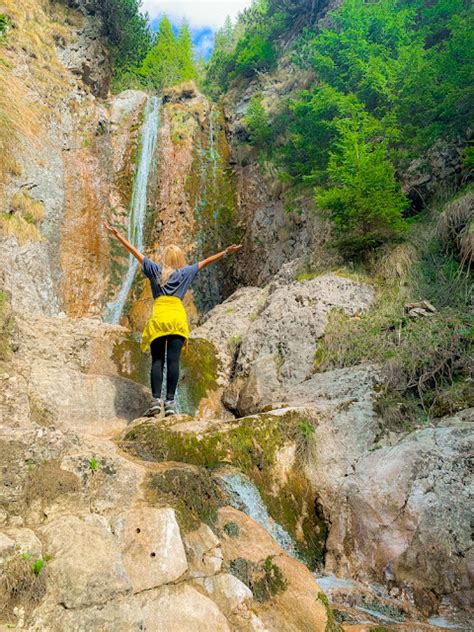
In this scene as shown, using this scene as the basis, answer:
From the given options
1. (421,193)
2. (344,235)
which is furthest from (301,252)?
(421,193)

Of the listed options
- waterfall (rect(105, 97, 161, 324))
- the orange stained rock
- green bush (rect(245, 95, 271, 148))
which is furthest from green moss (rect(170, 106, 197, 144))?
the orange stained rock

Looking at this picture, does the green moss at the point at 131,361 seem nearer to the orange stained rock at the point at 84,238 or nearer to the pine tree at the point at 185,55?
the orange stained rock at the point at 84,238

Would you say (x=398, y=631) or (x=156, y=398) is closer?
(x=398, y=631)

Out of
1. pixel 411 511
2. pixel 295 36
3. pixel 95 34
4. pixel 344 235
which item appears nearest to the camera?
pixel 411 511

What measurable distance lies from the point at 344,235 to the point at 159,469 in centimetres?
689

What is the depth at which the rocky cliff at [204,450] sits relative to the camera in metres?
2.21

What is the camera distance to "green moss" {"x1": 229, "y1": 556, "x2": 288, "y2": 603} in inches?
98.9

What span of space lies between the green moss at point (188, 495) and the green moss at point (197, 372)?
13.5 ft

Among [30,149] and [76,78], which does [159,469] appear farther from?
[76,78]

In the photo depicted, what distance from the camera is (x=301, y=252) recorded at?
1113 cm

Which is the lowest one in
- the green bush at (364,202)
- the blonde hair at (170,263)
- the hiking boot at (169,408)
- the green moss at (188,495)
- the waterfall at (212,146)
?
the green moss at (188,495)

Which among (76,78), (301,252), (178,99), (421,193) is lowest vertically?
(301,252)

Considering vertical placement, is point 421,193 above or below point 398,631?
above

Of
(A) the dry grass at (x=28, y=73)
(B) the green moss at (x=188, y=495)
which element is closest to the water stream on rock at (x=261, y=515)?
(B) the green moss at (x=188, y=495)
